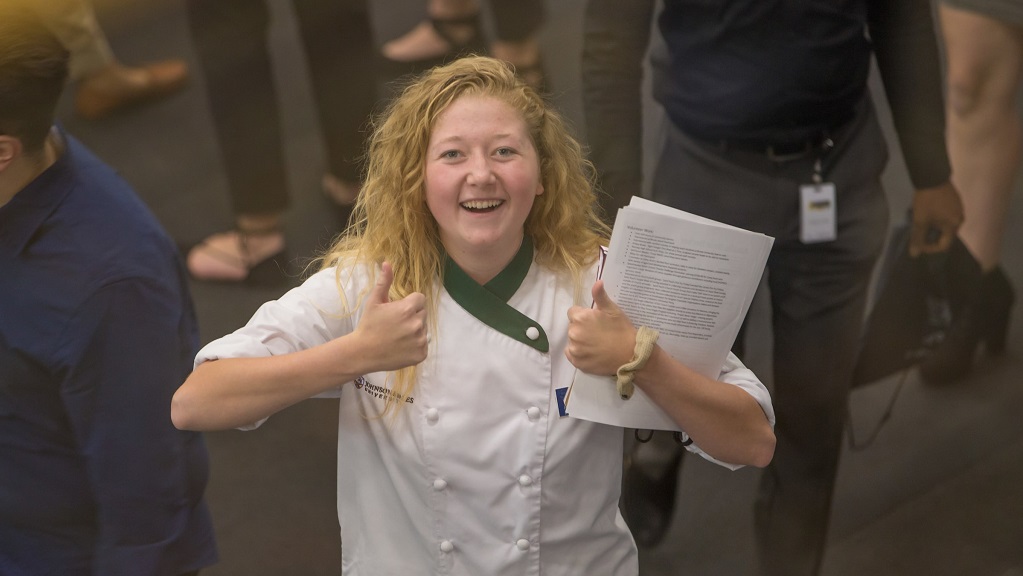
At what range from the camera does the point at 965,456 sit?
2.28 m

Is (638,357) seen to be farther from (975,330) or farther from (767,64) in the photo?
(975,330)

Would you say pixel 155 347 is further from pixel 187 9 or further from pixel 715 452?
pixel 187 9

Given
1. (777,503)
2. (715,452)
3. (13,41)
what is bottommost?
(777,503)

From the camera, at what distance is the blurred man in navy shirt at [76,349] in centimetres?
152

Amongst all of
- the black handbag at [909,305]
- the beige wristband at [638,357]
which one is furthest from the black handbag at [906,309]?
the beige wristband at [638,357]

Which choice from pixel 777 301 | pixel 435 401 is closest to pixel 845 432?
pixel 777 301

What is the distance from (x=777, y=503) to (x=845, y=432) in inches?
9.6

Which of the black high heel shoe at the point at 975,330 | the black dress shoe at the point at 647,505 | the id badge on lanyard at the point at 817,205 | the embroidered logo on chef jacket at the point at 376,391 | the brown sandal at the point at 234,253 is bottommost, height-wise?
the black dress shoe at the point at 647,505

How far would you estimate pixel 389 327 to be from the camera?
1.20 meters

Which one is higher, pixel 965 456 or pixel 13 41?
pixel 13 41

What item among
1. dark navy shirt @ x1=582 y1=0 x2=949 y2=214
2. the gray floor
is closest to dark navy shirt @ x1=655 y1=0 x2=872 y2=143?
dark navy shirt @ x1=582 y1=0 x2=949 y2=214

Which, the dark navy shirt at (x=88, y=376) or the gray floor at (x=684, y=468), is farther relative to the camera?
the gray floor at (x=684, y=468)

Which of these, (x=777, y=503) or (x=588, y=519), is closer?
(x=588, y=519)

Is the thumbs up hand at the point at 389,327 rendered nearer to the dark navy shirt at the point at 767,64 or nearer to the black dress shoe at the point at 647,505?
the dark navy shirt at the point at 767,64
